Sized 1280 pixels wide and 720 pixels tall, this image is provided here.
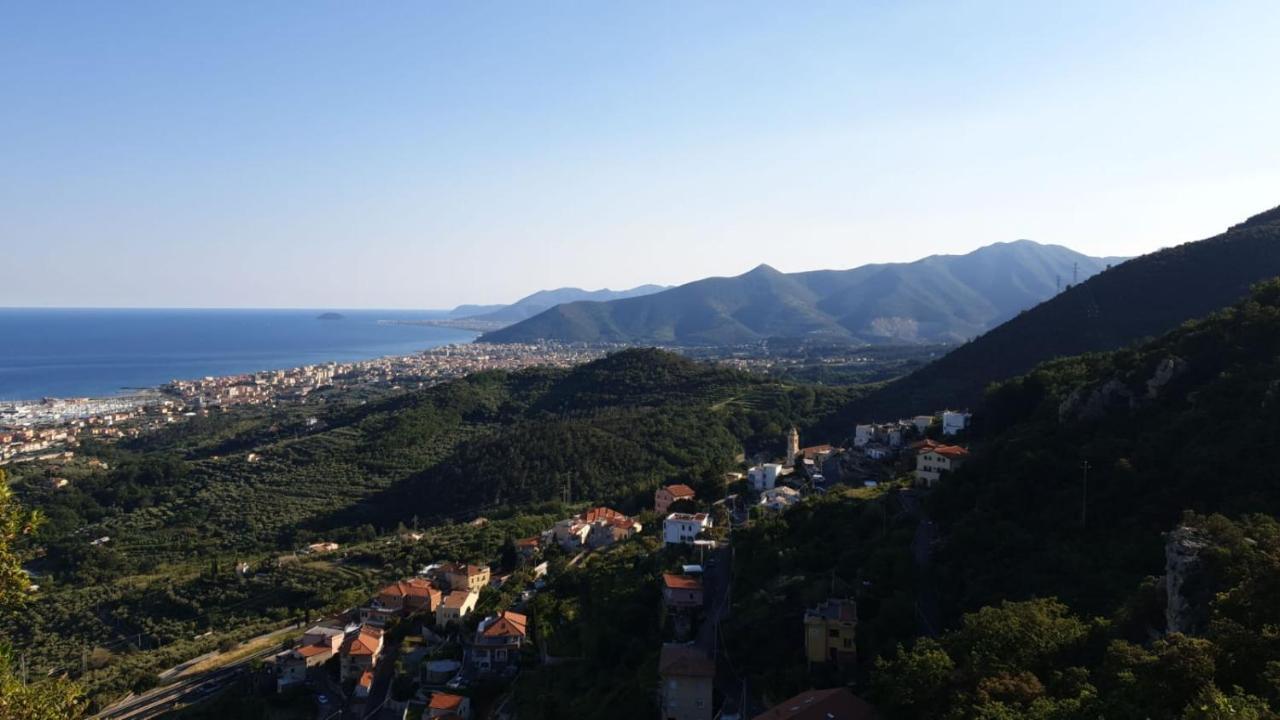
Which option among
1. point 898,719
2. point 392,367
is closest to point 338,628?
point 898,719

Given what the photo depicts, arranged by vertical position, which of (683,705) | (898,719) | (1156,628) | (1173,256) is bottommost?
(683,705)

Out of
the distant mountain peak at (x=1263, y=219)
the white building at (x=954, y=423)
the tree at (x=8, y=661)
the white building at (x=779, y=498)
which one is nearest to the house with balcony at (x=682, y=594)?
the white building at (x=779, y=498)

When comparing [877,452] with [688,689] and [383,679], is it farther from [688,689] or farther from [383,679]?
[383,679]

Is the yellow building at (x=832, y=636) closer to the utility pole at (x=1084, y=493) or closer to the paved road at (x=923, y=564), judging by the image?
the paved road at (x=923, y=564)

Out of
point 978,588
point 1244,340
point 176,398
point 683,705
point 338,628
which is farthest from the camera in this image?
point 176,398

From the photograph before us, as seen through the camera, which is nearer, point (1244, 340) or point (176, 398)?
point (1244, 340)

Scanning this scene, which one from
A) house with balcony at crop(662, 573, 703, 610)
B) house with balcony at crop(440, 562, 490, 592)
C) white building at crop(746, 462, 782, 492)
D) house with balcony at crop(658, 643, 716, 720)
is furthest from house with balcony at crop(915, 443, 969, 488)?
house with balcony at crop(440, 562, 490, 592)

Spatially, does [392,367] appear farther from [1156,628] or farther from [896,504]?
[1156,628]
